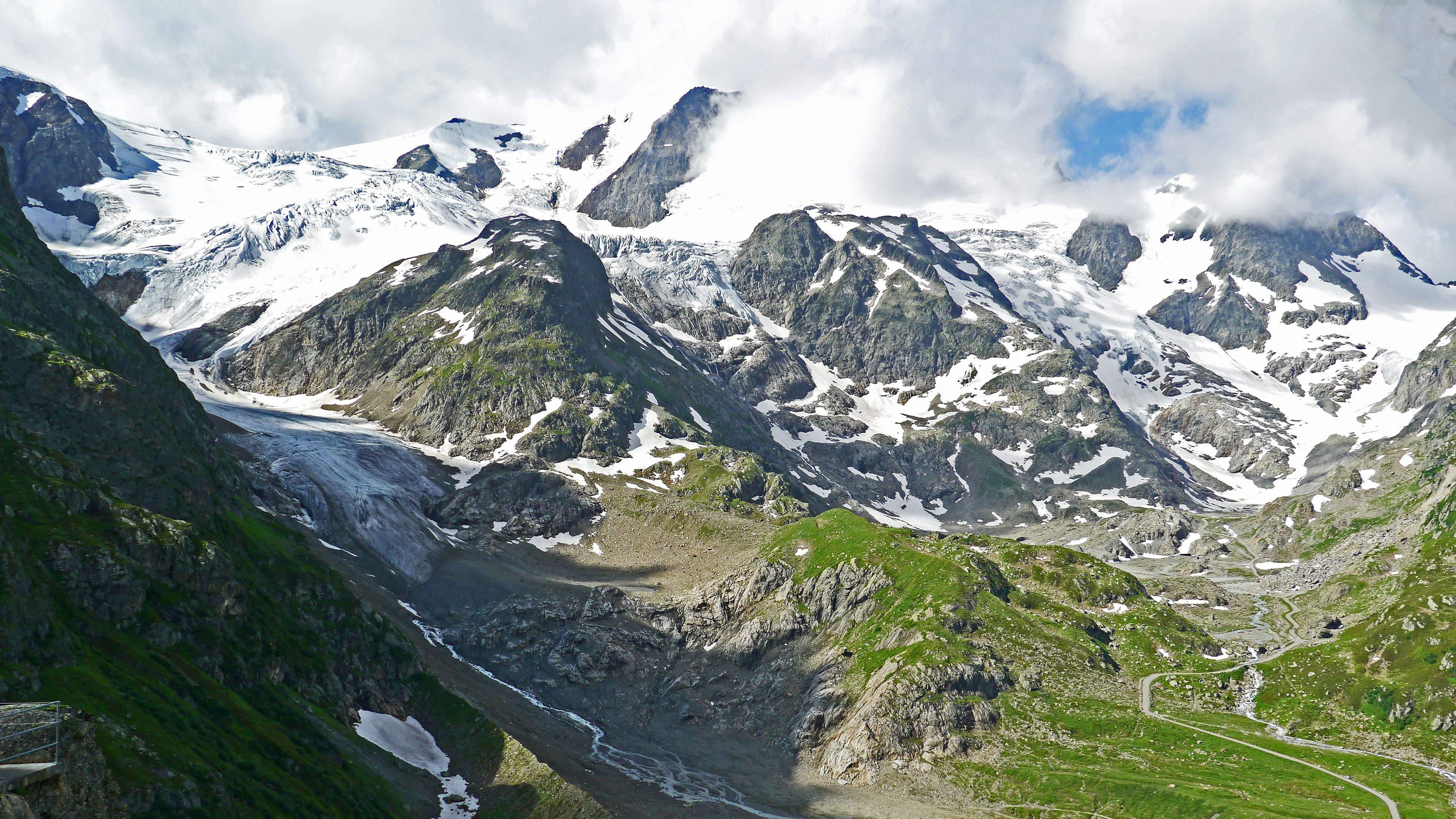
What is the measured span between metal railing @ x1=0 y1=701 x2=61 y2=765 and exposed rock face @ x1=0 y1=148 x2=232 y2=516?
4354cm

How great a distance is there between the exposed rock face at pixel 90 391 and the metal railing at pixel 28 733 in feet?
143

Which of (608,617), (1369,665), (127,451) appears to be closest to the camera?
(127,451)

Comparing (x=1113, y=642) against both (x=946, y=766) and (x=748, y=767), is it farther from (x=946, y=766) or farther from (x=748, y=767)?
(x=748, y=767)

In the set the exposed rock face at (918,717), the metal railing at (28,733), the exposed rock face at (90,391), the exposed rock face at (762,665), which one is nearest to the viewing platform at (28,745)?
the metal railing at (28,733)

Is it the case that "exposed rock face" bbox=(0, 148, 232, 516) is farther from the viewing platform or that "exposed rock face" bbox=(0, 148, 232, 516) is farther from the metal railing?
the viewing platform

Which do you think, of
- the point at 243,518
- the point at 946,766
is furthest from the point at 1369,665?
the point at 243,518

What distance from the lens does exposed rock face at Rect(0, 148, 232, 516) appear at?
84.9 m

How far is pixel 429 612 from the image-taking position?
158000mm

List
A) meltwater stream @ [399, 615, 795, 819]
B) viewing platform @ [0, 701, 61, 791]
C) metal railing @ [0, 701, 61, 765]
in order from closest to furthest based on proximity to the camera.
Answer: viewing platform @ [0, 701, 61, 791] < metal railing @ [0, 701, 61, 765] < meltwater stream @ [399, 615, 795, 819]

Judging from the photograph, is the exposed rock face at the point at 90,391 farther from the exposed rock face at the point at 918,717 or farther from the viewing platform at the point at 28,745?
the exposed rock face at the point at 918,717

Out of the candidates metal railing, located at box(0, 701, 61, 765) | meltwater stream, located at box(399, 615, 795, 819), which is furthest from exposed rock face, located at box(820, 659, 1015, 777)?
metal railing, located at box(0, 701, 61, 765)

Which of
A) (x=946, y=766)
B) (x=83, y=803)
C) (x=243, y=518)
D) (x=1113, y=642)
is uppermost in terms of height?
(x=1113, y=642)

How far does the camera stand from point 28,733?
131ft

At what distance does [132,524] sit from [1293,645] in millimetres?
168936
